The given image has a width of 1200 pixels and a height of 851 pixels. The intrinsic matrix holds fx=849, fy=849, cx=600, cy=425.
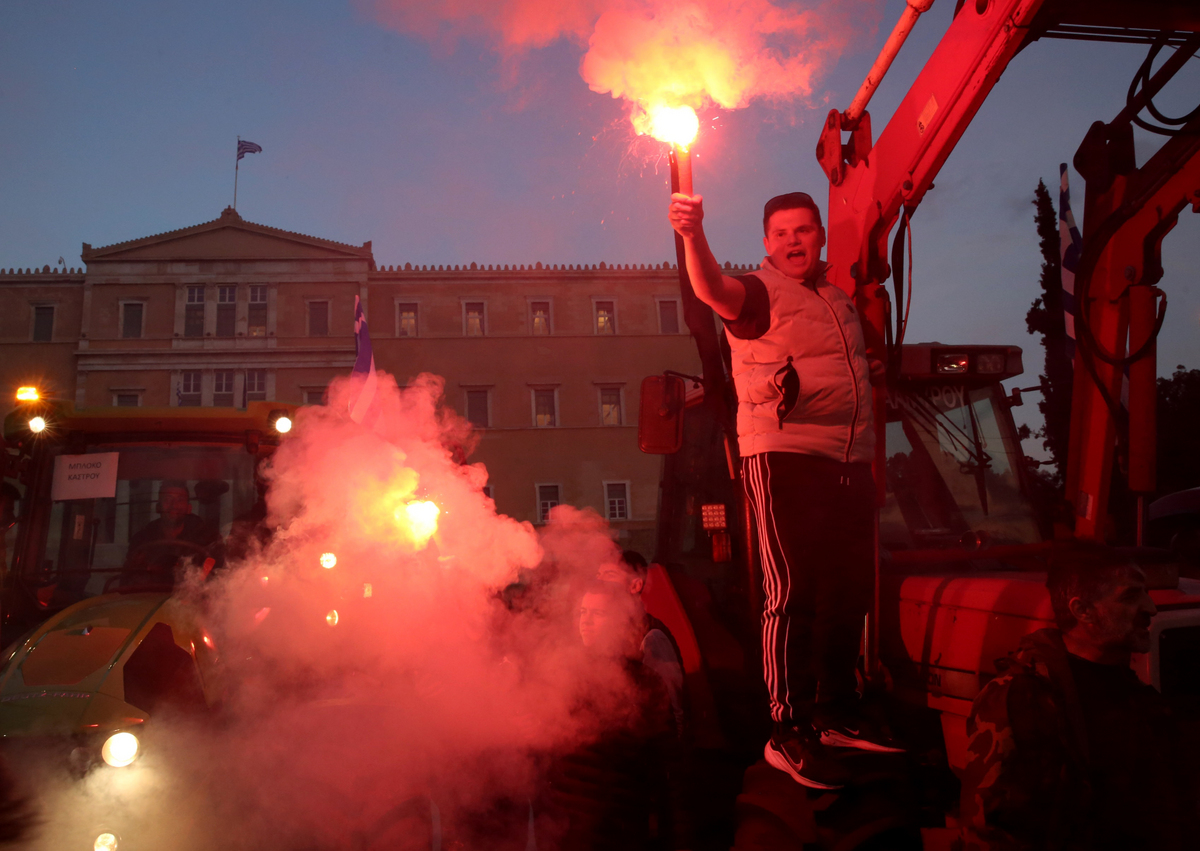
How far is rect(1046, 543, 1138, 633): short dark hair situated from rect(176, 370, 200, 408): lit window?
3711 cm

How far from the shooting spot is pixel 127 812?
150 inches

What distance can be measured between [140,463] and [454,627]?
2318 millimetres

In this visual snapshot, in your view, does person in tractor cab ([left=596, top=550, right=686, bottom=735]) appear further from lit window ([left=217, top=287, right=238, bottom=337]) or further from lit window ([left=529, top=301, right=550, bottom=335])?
lit window ([left=217, top=287, right=238, bottom=337])

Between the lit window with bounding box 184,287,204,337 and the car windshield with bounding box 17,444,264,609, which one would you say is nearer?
the car windshield with bounding box 17,444,264,609

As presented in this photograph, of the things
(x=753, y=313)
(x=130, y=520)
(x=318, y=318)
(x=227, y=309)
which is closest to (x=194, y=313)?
(x=227, y=309)

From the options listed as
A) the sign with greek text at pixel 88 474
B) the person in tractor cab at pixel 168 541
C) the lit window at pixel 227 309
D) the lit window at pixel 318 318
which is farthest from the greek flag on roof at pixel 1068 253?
the lit window at pixel 227 309

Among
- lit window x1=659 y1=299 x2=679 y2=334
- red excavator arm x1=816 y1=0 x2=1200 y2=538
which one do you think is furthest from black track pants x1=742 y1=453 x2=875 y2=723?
lit window x1=659 y1=299 x2=679 y2=334

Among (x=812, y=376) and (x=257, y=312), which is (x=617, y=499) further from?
(x=812, y=376)

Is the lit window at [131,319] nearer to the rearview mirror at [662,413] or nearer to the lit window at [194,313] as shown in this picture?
the lit window at [194,313]

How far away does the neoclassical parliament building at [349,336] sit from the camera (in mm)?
34469

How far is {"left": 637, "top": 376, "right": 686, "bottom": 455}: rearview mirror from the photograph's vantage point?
3.72 meters

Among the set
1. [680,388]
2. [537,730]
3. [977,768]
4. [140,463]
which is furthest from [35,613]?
[977,768]

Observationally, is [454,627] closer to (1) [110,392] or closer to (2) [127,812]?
(2) [127,812]

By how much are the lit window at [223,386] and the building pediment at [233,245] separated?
4983 mm
